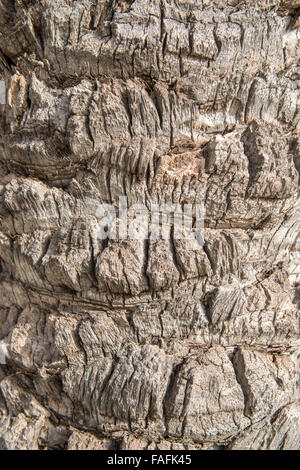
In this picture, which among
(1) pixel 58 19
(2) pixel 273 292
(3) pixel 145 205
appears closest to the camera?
(1) pixel 58 19

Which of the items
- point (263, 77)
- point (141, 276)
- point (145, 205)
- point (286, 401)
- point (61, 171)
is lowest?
point (286, 401)

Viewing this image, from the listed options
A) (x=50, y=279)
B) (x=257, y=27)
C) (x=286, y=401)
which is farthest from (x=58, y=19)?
(x=286, y=401)

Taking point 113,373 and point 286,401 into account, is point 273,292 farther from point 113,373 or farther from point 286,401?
point 113,373

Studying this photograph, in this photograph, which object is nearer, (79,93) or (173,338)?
(79,93)

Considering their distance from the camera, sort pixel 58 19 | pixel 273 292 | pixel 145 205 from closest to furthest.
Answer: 1. pixel 58 19
2. pixel 145 205
3. pixel 273 292

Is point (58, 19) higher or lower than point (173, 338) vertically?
higher

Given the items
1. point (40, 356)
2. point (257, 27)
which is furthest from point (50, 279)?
point (257, 27)
